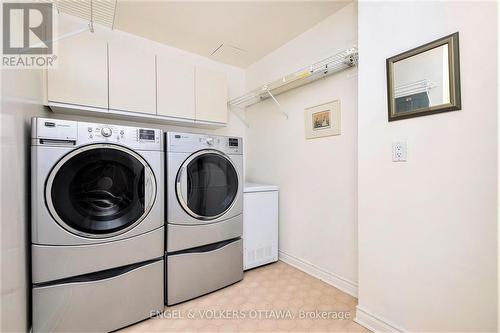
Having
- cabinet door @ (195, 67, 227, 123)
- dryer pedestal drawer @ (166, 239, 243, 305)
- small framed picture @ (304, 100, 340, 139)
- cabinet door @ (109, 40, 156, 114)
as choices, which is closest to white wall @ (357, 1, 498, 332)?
small framed picture @ (304, 100, 340, 139)

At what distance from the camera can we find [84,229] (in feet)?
4.42

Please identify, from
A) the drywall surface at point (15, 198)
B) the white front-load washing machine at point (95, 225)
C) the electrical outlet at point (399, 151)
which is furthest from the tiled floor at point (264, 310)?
the electrical outlet at point (399, 151)

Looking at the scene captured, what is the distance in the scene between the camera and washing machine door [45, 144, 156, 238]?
1299 mm

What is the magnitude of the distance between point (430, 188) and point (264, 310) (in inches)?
51.9

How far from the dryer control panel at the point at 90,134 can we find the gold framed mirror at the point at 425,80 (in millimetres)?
1533

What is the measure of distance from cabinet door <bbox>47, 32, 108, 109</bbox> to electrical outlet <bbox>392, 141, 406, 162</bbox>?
205cm

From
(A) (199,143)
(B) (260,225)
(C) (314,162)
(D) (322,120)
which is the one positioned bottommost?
(B) (260,225)

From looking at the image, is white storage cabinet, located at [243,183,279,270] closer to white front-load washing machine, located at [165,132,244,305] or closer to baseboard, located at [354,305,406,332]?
white front-load washing machine, located at [165,132,244,305]

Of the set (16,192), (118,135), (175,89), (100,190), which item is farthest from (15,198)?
(175,89)

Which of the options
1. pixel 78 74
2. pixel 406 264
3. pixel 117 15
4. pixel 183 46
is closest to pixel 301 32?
pixel 183 46

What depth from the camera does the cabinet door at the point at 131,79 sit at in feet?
5.83

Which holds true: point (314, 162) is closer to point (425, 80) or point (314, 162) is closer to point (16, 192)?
point (425, 80)

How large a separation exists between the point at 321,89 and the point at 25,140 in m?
2.15

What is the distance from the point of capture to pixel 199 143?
177 cm
